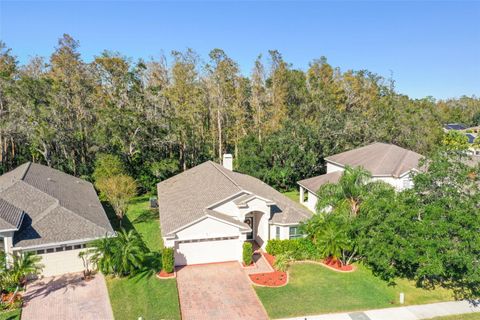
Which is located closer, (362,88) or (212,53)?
(212,53)

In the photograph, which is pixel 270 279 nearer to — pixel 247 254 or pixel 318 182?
A: pixel 247 254

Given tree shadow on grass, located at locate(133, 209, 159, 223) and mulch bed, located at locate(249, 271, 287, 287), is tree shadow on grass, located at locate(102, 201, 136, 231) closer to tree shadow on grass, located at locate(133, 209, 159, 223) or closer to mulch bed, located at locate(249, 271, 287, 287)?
tree shadow on grass, located at locate(133, 209, 159, 223)

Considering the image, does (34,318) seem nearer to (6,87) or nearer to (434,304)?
(434,304)

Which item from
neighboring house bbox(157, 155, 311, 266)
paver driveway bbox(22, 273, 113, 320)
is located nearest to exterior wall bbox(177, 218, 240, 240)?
neighboring house bbox(157, 155, 311, 266)

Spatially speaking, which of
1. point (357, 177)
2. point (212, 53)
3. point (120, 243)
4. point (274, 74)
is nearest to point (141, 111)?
point (212, 53)

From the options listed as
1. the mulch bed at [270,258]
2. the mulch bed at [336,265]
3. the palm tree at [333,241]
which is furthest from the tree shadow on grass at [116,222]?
the mulch bed at [336,265]

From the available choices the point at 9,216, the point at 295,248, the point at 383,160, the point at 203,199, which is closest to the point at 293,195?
the point at 383,160

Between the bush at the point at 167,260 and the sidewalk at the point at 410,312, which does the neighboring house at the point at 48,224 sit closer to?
the bush at the point at 167,260
